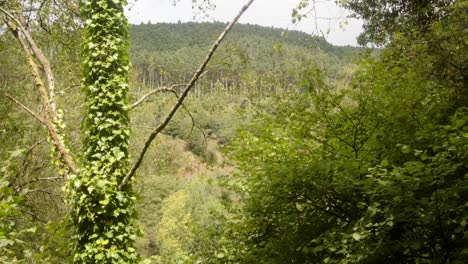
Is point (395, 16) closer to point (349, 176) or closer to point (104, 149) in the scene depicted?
point (349, 176)

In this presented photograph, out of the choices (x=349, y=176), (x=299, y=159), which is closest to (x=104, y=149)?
(x=299, y=159)

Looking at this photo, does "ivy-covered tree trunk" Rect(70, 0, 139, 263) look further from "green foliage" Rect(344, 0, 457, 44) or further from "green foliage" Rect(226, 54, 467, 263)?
"green foliage" Rect(344, 0, 457, 44)

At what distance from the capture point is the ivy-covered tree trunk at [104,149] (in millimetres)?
4711

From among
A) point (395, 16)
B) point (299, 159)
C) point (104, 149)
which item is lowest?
point (299, 159)

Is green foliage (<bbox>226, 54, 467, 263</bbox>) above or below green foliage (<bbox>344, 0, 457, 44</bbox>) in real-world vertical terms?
below

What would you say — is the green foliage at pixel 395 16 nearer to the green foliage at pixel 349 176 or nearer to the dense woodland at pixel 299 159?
the dense woodland at pixel 299 159

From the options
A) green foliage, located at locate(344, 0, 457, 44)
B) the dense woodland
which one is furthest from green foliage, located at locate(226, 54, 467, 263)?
green foliage, located at locate(344, 0, 457, 44)

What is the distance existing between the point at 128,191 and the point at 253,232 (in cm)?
287

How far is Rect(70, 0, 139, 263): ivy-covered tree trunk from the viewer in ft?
15.5

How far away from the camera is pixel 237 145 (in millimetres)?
7223

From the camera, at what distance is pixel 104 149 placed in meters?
5.00

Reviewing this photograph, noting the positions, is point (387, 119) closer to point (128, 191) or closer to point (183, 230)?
point (128, 191)

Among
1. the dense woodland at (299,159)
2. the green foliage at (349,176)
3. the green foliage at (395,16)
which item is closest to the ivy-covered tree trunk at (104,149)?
the dense woodland at (299,159)

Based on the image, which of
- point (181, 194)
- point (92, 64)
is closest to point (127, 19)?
point (92, 64)
